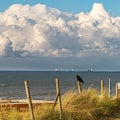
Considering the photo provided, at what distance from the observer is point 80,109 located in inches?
630

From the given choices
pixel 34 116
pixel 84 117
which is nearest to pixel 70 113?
pixel 84 117

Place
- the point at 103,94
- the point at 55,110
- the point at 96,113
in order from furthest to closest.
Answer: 1. the point at 103,94
2. the point at 96,113
3. the point at 55,110

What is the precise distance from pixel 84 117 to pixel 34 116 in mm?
2171

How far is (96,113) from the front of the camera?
53.5 feet

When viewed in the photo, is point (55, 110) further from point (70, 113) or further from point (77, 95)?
point (77, 95)

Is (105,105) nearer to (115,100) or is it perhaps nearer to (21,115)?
(115,100)

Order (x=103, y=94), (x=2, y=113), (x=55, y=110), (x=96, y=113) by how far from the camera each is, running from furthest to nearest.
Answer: (x=103, y=94)
(x=96, y=113)
(x=55, y=110)
(x=2, y=113)

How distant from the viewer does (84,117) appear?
1557 cm

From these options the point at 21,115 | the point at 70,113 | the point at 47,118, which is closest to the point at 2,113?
the point at 21,115

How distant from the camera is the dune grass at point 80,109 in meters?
14.2

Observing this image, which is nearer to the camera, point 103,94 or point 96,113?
point 96,113

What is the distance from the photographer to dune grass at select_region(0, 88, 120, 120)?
14.2m

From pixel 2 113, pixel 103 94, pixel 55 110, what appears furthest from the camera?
pixel 103 94

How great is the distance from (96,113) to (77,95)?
105 cm
